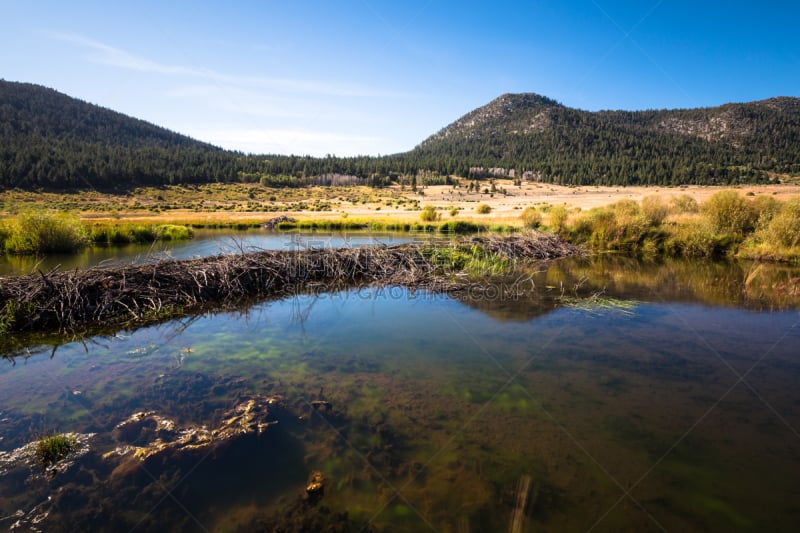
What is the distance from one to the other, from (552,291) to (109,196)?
104 meters

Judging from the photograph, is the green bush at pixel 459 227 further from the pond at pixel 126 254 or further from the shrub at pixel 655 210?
the shrub at pixel 655 210

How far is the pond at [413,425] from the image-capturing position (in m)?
4.27

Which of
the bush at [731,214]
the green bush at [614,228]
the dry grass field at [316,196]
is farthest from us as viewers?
the dry grass field at [316,196]

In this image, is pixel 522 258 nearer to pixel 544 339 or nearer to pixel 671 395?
pixel 544 339

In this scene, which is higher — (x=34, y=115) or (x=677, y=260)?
(x=34, y=115)

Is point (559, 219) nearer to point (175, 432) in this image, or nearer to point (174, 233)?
point (175, 432)

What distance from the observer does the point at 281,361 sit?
26.6 feet

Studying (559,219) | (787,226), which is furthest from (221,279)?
(787,226)

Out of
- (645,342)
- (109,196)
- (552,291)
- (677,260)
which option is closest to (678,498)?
(645,342)

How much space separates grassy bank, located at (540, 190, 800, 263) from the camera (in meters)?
20.5

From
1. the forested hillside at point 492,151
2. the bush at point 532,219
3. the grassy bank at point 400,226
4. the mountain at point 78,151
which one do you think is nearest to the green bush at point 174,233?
the grassy bank at point 400,226

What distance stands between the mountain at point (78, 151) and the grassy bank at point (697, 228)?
112106 mm

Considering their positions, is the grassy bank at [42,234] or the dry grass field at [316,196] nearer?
the grassy bank at [42,234]

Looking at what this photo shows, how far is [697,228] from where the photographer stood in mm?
23531
